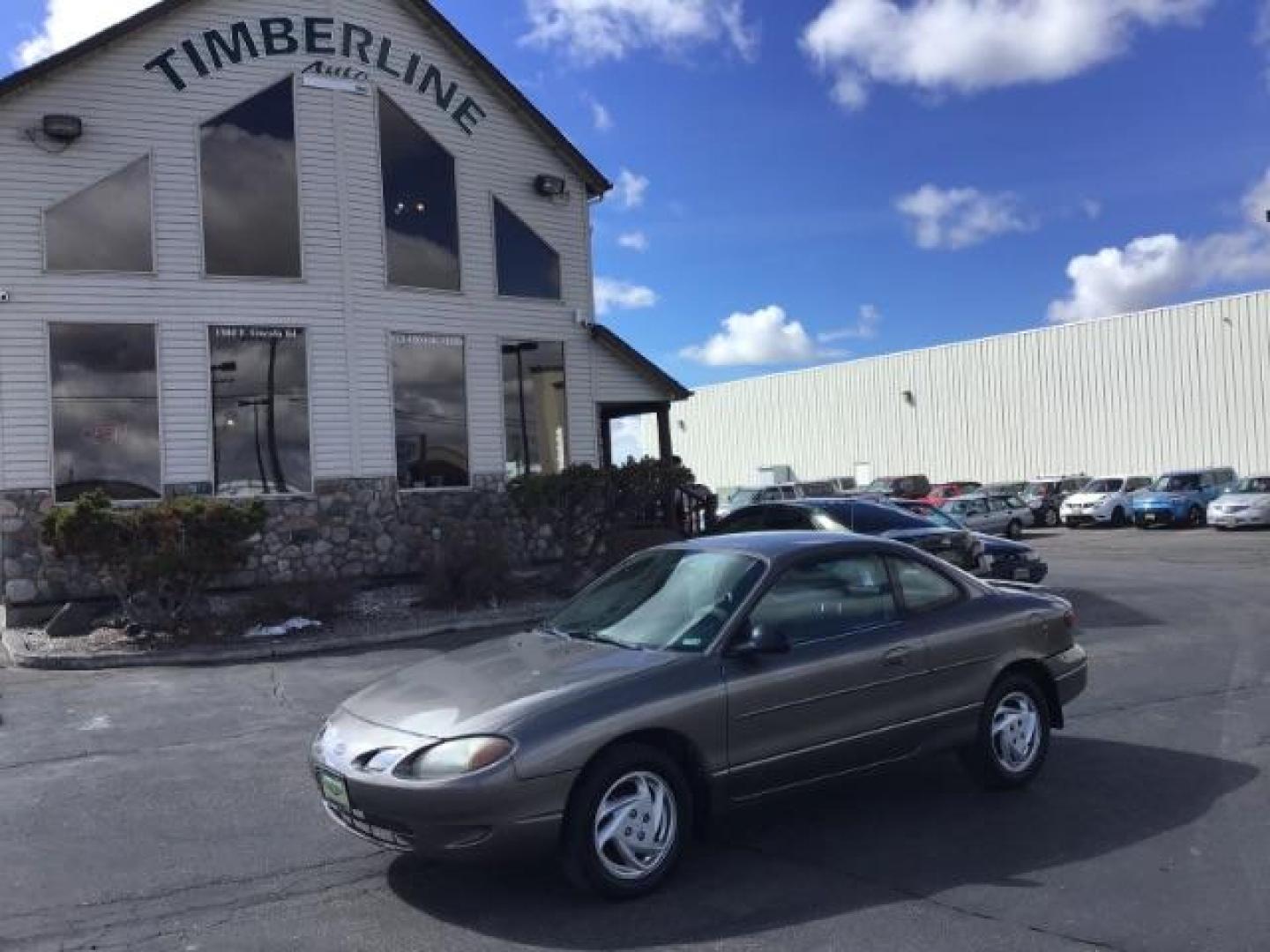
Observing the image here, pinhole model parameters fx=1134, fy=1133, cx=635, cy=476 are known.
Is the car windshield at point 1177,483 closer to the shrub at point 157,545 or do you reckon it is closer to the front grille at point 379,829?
the shrub at point 157,545

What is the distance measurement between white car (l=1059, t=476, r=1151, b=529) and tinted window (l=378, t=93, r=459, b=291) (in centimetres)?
2490

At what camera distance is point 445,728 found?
4.68 m

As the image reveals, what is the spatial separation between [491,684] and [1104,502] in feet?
111

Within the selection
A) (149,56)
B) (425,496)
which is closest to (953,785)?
(425,496)

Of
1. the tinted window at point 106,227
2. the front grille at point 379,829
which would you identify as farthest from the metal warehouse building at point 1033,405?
the front grille at point 379,829

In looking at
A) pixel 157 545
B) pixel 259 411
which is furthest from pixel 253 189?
pixel 157 545

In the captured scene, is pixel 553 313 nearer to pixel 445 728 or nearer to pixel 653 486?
pixel 653 486

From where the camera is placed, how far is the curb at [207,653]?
1180 cm

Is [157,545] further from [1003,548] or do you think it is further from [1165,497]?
[1165,497]

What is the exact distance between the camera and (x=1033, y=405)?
4375 cm

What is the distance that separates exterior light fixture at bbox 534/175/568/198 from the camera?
1855cm

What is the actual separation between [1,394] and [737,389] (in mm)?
45818

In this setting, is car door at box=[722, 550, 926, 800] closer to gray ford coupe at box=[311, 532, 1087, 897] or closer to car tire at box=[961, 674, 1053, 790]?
gray ford coupe at box=[311, 532, 1087, 897]

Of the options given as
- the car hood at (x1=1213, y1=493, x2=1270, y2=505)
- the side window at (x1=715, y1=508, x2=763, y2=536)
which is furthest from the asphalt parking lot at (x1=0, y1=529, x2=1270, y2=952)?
the car hood at (x1=1213, y1=493, x2=1270, y2=505)
